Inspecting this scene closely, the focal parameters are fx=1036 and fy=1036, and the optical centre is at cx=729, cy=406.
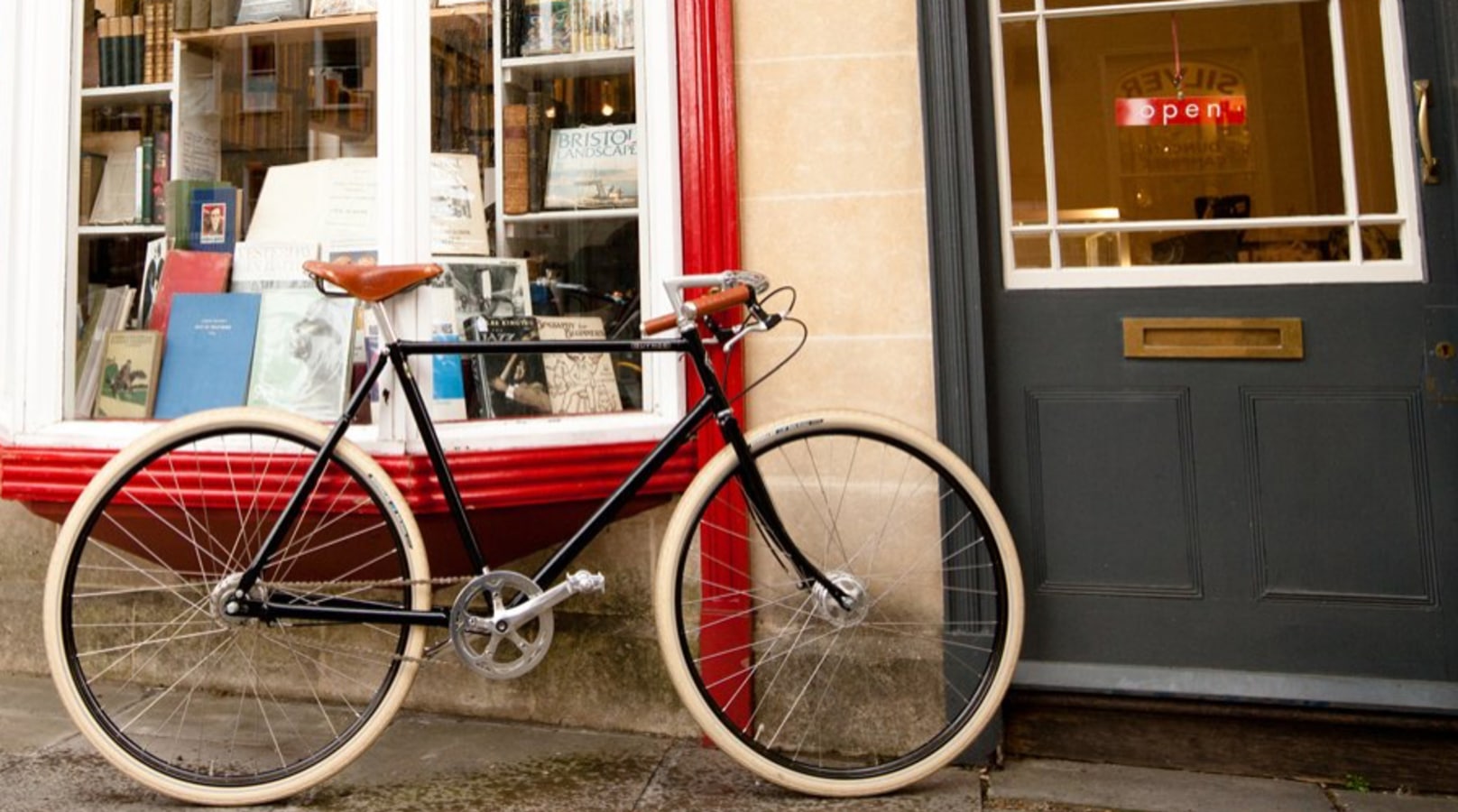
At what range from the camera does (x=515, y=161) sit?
3316 millimetres

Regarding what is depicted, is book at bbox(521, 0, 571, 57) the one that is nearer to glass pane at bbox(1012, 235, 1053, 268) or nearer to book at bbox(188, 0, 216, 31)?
book at bbox(188, 0, 216, 31)

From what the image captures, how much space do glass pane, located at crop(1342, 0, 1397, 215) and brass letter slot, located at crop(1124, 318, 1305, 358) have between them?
437mm

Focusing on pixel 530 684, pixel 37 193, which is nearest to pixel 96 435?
pixel 37 193

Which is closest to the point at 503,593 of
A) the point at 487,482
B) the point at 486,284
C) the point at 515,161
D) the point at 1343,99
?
the point at 487,482

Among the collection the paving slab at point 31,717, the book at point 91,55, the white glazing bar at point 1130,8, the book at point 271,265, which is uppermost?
the book at point 91,55

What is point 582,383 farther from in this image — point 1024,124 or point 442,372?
point 1024,124

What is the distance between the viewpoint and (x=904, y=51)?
9.70 feet

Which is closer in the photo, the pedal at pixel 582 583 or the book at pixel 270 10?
the pedal at pixel 582 583

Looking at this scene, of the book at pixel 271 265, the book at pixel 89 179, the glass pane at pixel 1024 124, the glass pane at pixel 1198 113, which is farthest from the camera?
the book at pixel 89 179

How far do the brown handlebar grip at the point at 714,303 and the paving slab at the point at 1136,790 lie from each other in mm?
1421

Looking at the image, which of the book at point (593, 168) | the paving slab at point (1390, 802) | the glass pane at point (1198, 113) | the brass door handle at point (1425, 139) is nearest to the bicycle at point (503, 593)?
the book at point (593, 168)

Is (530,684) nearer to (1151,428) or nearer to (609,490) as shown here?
(609,490)

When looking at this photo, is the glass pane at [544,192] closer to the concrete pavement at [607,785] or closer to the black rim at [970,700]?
the black rim at [970,700]

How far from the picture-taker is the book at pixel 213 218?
336 cm
